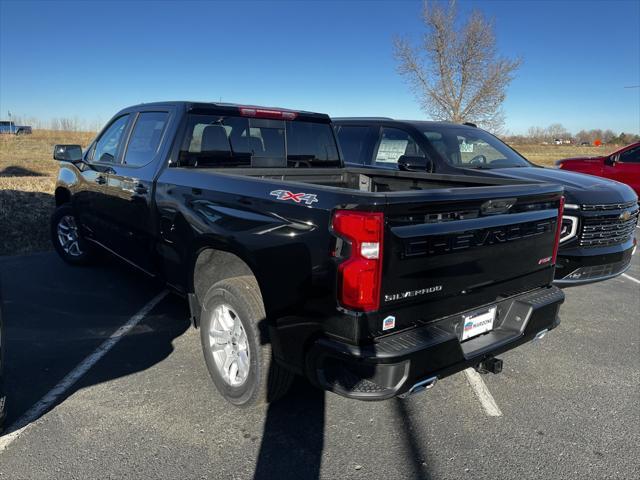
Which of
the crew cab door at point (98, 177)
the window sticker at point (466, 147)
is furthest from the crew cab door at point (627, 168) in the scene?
Answer: the crew cab door at point (98, 177)

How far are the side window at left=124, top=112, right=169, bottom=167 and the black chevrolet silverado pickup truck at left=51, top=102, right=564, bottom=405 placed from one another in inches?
1.2

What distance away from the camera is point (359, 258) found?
2.26 m

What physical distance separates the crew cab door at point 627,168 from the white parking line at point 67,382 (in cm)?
1075

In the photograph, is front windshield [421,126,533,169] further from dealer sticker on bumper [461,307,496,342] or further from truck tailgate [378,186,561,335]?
dealer sticker on bumper [461,307,496,342]

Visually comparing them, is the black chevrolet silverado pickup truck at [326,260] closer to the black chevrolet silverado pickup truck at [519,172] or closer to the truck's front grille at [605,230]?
the black chevrolet silverado pickup truck at [519,172]

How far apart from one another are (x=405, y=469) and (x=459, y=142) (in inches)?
197

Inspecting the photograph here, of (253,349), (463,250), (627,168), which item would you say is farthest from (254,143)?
(627,168)

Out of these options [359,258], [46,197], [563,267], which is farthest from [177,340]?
[46,197]

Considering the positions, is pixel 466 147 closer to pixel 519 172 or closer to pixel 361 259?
pixel 519 172

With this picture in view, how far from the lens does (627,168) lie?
36.0 ft

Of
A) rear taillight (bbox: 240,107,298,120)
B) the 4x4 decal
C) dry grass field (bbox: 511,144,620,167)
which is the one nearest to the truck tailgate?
the 4x4 decal

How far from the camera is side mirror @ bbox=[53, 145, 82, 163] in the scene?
550 cm

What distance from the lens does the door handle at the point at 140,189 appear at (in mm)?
3997

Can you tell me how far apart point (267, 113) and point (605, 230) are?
3.70 m
